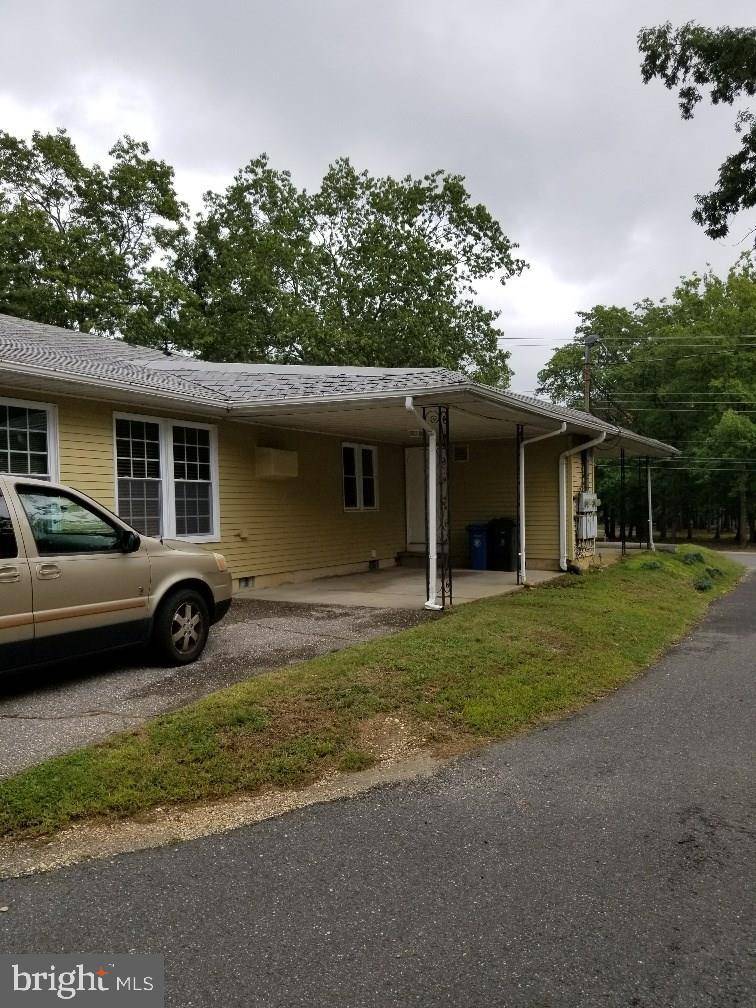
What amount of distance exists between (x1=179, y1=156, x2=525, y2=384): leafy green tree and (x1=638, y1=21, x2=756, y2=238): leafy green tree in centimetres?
1638

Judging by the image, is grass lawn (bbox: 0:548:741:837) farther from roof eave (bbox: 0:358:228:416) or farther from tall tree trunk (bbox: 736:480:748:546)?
tall tree trunk (bbox: 736:480:748:546)

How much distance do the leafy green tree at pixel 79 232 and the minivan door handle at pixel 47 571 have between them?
19.8 meters

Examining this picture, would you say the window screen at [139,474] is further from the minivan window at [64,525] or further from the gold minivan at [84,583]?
the minivan window at [64,525]

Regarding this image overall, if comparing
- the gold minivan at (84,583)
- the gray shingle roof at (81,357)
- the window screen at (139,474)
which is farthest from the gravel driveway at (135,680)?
the gray shingle roof at (81,357)

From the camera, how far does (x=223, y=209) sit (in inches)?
1161

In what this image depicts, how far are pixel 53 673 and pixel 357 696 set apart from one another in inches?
111

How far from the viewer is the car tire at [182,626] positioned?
625 cm

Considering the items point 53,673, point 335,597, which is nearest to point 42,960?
point 53,673

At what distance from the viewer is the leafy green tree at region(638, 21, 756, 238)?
31.1 feet

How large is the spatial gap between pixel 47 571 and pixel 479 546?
10439 millimetres

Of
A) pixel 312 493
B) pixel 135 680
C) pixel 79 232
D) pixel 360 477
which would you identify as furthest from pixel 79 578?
pixel 79 232

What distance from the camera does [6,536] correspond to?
5.14 meters

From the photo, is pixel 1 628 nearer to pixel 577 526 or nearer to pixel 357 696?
pixel 357 696

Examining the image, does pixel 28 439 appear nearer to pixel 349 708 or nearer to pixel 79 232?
pixel 349 708
